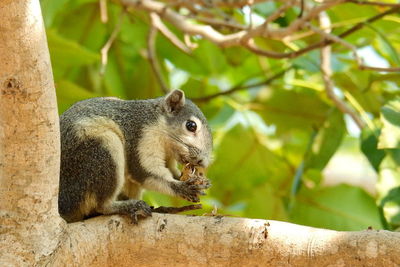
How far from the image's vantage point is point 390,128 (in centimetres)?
447

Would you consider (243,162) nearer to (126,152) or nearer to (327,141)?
(327,141)

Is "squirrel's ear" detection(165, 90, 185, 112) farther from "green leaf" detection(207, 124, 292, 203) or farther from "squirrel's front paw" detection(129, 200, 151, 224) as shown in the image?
"green leaf" detection(207, 124, 292, 203)

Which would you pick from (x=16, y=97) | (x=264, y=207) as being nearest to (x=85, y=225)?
(x=16, y=97)

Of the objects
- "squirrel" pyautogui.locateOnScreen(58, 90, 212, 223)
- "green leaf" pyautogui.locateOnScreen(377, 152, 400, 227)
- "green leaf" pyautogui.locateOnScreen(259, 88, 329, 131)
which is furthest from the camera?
"green leaf" pyautogui.locateOnScreen(259, 88, 329, 131)

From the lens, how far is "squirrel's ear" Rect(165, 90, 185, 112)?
15.1 feet

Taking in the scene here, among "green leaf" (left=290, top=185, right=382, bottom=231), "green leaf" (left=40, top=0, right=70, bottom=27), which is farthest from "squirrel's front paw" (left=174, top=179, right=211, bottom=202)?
"green leaf" (left=290, top=185, right=382, bottom=231)

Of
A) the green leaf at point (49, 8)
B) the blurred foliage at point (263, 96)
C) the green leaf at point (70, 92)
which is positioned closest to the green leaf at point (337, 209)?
the blurred foliage at point (263, 96)

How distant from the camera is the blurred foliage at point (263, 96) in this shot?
5531 mm

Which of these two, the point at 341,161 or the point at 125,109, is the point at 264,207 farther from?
the point at 341,161

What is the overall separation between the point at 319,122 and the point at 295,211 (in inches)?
32.2

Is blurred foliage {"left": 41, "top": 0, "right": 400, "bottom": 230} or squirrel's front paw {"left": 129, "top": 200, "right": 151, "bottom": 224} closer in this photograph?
squirrel's front paw {"left": 129, "top": 200, "right": 151, "bottom": 224}

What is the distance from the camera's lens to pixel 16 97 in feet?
9.92

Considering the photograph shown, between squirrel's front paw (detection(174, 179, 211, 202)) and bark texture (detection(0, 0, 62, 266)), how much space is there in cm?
81

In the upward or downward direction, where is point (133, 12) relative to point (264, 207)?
upward
